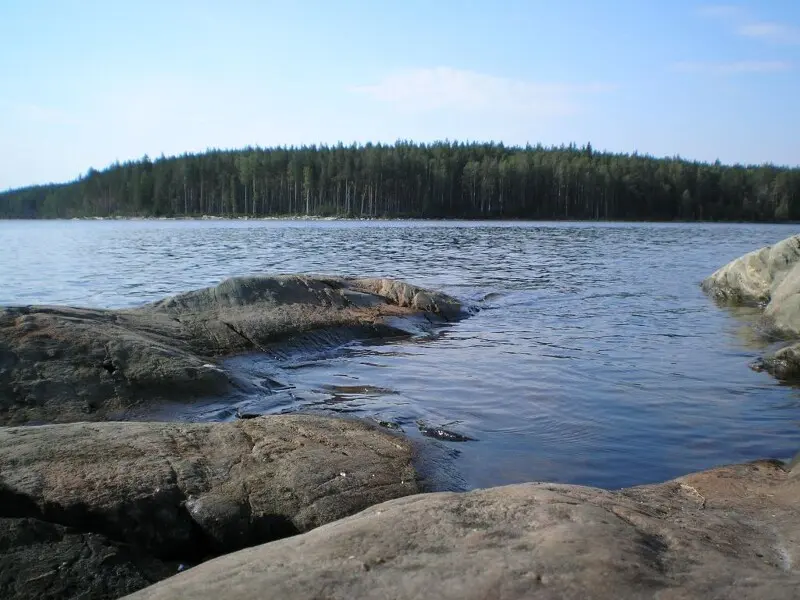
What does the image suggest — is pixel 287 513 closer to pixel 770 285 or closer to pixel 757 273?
pixel 770 285

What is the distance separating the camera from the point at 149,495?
4.02 metres

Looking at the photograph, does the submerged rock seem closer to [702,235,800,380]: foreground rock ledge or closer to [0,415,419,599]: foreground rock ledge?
[0,415,419,599]: foreground rock ledge

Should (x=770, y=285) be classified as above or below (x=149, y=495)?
above

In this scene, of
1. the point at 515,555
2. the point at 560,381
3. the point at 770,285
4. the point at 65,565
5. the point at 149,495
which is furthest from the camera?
the point at 770,285

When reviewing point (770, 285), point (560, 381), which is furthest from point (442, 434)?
point (770, 285)

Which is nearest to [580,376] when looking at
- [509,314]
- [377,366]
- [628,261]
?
[377,366]

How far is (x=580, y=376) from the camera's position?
8.97 meters

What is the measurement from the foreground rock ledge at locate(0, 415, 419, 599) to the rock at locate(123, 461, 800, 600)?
0.85 meters

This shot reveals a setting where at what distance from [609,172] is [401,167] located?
109 ft

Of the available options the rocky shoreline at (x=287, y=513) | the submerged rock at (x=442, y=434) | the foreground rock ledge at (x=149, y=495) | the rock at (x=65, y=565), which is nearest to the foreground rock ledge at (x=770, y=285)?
the rocky shoreline at (x=287, y=513)

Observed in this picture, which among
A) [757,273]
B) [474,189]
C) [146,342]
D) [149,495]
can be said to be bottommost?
[149,495]

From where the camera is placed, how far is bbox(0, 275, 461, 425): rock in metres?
6.35

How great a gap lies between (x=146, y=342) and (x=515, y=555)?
Result: 5.80 m

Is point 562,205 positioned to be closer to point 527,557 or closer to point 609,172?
point 609,172
